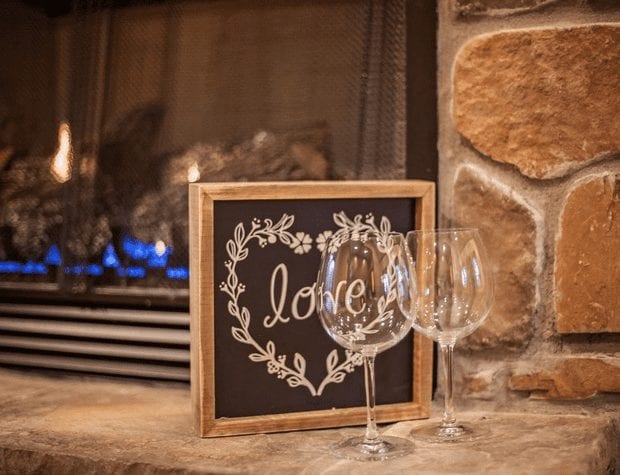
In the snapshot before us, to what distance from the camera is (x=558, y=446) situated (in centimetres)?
112

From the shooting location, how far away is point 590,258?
49.4 inches

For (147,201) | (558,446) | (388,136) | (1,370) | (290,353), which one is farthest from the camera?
(1,370)

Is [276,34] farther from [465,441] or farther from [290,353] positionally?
[465,441]

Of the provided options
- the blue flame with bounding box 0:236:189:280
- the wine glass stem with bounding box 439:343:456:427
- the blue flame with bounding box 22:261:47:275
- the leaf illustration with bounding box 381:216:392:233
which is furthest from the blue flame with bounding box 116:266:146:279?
the wine glass stem with bounding box 439:343:456:427

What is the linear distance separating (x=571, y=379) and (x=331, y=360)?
334 millimetres

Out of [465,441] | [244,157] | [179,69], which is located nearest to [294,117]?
[244,157]

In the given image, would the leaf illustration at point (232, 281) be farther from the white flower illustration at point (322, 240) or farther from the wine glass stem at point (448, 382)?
the wine glass stem at point (448, 382)

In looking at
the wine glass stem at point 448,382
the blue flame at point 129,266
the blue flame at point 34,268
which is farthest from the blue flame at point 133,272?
the wine glass stem at point 448,382

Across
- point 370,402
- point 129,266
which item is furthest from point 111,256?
point 370,402

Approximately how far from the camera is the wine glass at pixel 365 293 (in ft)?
3.54

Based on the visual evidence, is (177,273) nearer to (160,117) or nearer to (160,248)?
(160,248)

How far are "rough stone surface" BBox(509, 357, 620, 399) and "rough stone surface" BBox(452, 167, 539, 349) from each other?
0.17ft

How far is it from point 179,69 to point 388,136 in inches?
13.9

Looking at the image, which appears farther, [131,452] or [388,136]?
[388,136]
